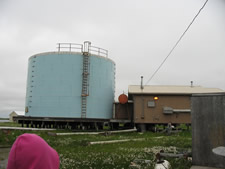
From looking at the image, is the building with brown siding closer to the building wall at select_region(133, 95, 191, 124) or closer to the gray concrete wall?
the building wall at select_region(133, 95, 191, 124)

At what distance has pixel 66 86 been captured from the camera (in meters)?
26.1

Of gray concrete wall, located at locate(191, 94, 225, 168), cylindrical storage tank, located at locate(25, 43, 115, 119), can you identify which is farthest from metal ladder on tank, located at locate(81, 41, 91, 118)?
gray concrete wall, located at locate(191, 94, 225, 168)

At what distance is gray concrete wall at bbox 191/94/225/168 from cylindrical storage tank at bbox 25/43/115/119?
18458 mm

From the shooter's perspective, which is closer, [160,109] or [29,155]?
[29,155]

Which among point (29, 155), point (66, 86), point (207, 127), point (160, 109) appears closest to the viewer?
point (29, 155)

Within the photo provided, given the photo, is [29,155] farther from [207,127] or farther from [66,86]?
[66,86]

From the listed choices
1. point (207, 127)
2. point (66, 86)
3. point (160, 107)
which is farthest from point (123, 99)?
point (207, 127)

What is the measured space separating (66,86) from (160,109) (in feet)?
37.7

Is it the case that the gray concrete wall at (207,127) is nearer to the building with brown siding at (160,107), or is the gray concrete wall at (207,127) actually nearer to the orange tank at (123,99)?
the building with brown siding at (160,107)

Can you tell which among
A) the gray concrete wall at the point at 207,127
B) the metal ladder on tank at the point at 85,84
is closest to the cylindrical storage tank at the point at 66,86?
the metal ladder on tank at the point at 85,84

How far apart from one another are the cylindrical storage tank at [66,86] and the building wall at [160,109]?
414cm

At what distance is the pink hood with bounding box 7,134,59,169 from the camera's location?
1.76m

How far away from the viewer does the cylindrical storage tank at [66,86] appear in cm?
2584

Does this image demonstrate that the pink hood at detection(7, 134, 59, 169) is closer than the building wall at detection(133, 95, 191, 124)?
Yes
